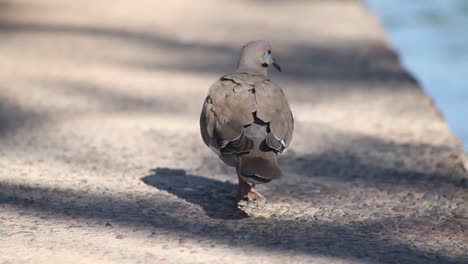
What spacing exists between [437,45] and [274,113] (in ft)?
26.2

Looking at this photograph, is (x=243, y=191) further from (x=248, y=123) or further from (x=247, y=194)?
(x=248, y=123)

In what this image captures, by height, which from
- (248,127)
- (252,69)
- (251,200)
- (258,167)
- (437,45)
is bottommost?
(251,200)

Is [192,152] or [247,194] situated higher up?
[192,152]

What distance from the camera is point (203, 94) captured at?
8789mm

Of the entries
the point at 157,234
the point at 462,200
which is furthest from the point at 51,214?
the point at 462,200

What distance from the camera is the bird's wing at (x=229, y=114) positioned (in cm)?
520

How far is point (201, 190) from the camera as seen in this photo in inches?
239

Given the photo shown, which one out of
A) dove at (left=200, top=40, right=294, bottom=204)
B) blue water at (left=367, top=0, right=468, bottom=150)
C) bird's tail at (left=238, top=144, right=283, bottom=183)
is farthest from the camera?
blue water at (left=367, top=0, right=468, bottom=150)

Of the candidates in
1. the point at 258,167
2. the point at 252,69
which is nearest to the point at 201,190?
the point at 252,69

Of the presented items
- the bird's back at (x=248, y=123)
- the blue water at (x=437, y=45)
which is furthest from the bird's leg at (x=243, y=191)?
the blue water at (x=437, y=45)

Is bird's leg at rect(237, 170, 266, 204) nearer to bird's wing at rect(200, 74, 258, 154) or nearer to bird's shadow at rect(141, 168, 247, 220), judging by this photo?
bird's shadow at rect(141, 168, 247, 220)

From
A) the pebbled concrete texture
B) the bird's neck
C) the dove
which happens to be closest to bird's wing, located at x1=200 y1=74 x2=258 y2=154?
the dove

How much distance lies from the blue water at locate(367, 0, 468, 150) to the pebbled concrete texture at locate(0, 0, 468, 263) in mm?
551

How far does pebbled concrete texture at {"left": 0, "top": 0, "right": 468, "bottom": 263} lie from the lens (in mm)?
5043
